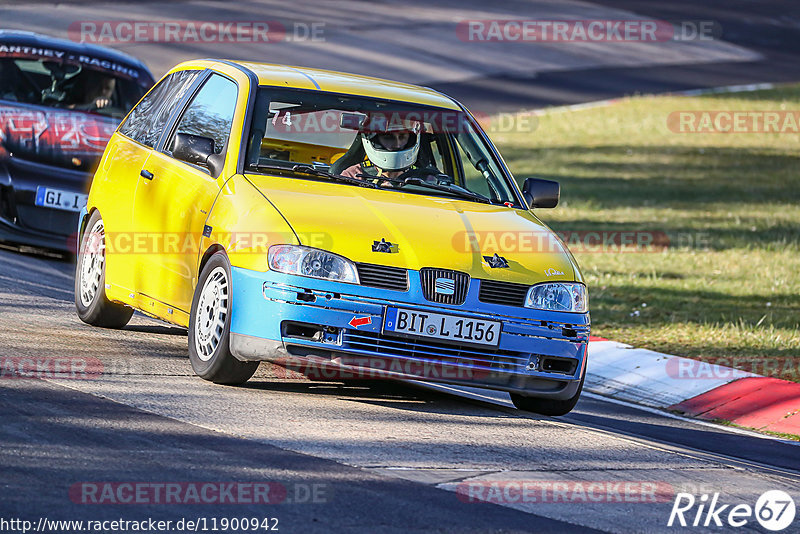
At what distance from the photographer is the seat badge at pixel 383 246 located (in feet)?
23.8

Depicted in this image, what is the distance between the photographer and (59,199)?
1168cm

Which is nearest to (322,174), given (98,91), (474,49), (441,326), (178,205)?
(178,205)

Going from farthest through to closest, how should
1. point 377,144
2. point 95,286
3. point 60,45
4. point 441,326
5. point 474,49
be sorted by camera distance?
1. point 474,49
2. point 60,45
3. point 95,286
4. point 377,144
5. point 441,326

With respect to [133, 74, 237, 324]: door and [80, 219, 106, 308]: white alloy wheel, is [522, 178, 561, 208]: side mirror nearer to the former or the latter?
[133, 74, 237, 324]: door

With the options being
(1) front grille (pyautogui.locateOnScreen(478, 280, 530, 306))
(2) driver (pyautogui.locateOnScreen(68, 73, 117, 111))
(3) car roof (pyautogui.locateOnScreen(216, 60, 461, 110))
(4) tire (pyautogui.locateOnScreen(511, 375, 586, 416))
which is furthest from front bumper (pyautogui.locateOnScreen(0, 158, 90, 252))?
(1) front grille (pyautogui.locateOnScreen(478, 280, 530, 306))

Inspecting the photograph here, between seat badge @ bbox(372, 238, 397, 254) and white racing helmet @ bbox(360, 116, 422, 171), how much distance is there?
1.37 metres

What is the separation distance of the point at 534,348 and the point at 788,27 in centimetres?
3612

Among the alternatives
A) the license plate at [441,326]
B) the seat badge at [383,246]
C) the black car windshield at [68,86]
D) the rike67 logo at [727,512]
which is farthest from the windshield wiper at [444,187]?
the black car windshield at [68,86]

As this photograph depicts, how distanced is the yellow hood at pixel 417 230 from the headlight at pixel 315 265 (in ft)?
0.14

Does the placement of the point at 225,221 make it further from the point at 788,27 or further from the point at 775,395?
the point at 788,27

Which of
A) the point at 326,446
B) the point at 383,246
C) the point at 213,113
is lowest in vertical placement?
the point at 326,446

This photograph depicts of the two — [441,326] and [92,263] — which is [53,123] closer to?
[92,263]

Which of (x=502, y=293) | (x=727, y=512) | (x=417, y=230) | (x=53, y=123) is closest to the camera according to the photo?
(x=727, y=512)

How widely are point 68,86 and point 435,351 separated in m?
6.60
